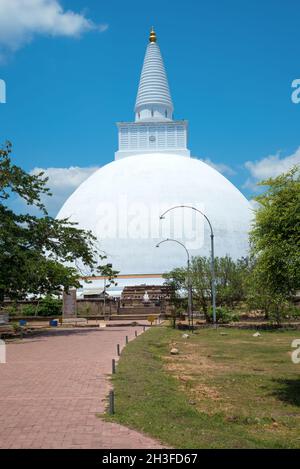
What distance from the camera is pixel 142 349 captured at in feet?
60.8

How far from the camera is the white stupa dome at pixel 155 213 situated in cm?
4666

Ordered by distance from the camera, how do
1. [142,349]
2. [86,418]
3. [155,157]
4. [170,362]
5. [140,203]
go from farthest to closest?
[155,157] < [140,203] < [142,349] < [170,362] < [86,418]

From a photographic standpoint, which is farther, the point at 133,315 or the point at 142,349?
the point at 133,315

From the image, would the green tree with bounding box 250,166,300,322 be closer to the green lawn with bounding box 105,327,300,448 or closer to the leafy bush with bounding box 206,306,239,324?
the green lawn with bounding box 105,327,300,448

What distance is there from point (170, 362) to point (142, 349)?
2355 mm

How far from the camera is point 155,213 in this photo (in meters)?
47.5

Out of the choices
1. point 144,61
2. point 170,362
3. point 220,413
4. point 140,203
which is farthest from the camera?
point 144,61

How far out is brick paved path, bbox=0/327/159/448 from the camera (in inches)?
283

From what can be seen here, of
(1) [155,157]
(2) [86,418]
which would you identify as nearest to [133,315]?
(1) [155,157]

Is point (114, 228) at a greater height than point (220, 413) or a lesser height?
greater

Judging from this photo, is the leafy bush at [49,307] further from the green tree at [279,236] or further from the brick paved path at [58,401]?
the green tree at [279,236]

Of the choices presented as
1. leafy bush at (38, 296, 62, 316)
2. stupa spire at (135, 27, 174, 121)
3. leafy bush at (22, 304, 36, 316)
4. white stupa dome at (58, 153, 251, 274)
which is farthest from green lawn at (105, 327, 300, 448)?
stupa spire at (135, 27, 174, 121)

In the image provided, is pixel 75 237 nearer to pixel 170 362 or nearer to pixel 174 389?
pixel 170 362

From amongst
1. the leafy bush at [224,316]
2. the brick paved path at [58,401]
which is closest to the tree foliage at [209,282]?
the leafy bush at [224,316]
